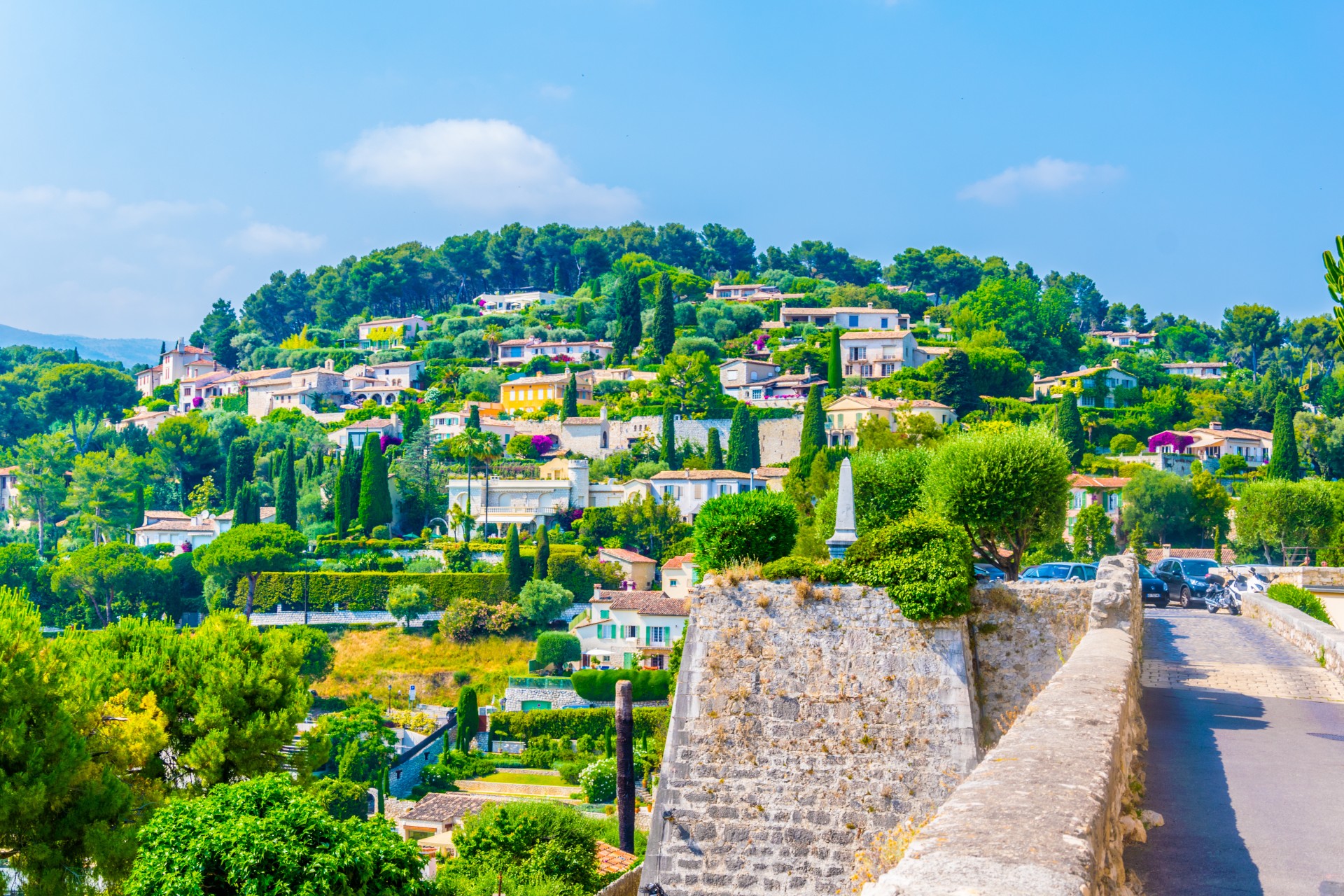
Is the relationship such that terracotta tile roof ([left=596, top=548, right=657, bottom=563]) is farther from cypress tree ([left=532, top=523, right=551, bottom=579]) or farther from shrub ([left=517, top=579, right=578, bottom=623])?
shrub ([left=517, top=579, right=578, bottom=623])

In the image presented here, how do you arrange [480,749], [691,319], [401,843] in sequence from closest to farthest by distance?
1. [401,843]
2. [480,749]
3. [691,319]

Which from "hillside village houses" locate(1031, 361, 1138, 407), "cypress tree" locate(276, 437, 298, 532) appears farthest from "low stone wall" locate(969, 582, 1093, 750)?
"hillside village houses" locate(1031, 361, 1138, 407)

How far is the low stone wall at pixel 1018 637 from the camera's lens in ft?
42.9

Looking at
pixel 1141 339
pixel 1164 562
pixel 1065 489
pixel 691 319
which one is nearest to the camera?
pixel 1065 489

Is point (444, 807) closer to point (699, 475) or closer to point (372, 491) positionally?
point (699, 475)

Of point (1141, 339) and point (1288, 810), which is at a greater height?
point (1141, 339)

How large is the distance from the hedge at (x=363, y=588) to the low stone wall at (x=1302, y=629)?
50797 mm

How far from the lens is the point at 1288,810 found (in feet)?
22.9

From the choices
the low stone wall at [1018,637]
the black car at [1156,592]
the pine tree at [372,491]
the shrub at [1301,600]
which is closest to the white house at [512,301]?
the pine tree at [372,491]

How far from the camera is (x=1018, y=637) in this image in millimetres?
13312

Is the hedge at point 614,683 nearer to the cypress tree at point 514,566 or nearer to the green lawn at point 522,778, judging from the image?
the green lawn at point 522,778

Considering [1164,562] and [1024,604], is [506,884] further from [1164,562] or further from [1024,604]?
[1164,562]

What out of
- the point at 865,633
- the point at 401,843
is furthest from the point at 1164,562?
the point at 401,843

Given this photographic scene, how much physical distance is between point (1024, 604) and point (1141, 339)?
149m
